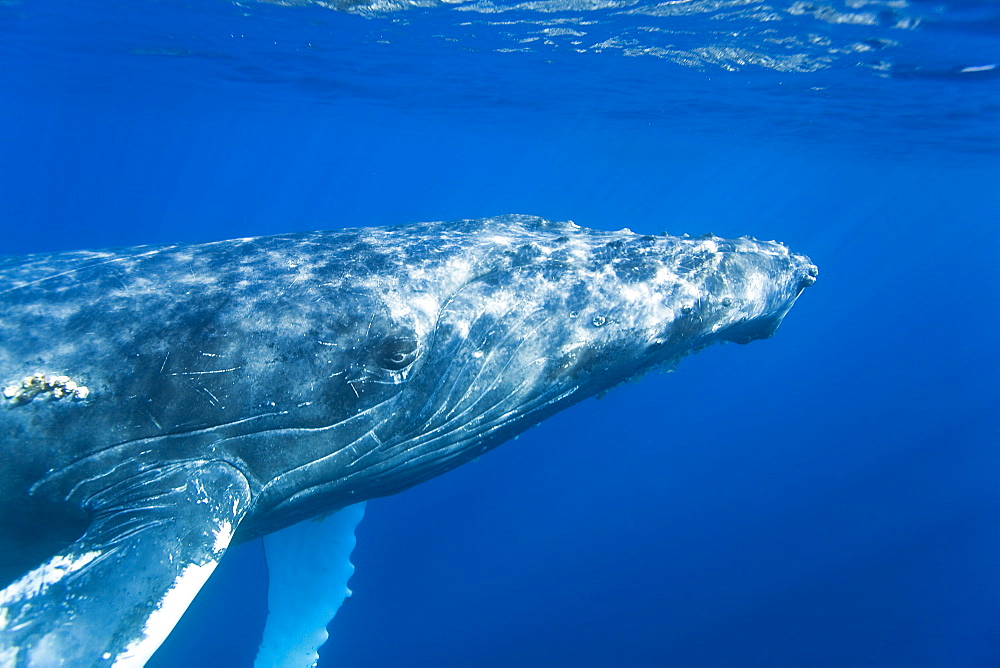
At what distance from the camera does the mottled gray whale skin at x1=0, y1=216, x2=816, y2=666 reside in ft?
9.39

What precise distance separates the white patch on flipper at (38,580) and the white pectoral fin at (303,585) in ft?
19.2

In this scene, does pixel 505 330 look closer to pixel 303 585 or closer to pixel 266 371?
pixel 266 371

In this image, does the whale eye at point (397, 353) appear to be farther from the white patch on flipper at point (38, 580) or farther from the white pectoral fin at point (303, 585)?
the white pectoral fin at point (303, 585)

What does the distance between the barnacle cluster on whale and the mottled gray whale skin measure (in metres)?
0.01

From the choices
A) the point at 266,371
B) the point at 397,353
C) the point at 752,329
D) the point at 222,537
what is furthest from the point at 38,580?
the point at 752,329

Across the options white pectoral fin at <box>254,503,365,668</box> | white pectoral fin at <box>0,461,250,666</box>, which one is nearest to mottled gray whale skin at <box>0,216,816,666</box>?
white pectoral fin at <box>0,461,250,666</box>

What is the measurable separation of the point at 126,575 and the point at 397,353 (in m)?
1.88

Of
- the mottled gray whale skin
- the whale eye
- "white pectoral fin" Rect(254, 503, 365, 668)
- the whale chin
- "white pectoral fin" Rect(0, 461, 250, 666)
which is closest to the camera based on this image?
"white pectoral fin" Rect(0, 461, 250, 666)

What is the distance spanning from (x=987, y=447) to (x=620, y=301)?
5084 centimetres

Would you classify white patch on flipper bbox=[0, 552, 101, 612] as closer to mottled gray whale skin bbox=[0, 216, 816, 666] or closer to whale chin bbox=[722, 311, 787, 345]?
mottled gray whale skin bbox=[0, 216, 816, 666]

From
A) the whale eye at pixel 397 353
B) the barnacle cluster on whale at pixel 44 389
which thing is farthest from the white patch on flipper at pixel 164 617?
the whale eye at pixel 397 353

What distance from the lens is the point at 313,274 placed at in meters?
4.11

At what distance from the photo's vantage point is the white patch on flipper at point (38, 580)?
261 cm

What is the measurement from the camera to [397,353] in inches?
148
